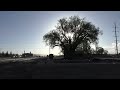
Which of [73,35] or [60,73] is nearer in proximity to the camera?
[60,73]

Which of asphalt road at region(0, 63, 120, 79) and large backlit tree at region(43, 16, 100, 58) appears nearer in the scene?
asphalt road at region(0, 63, 120, 79)

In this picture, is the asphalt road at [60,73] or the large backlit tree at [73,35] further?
the large backlit tree at [73,35]
